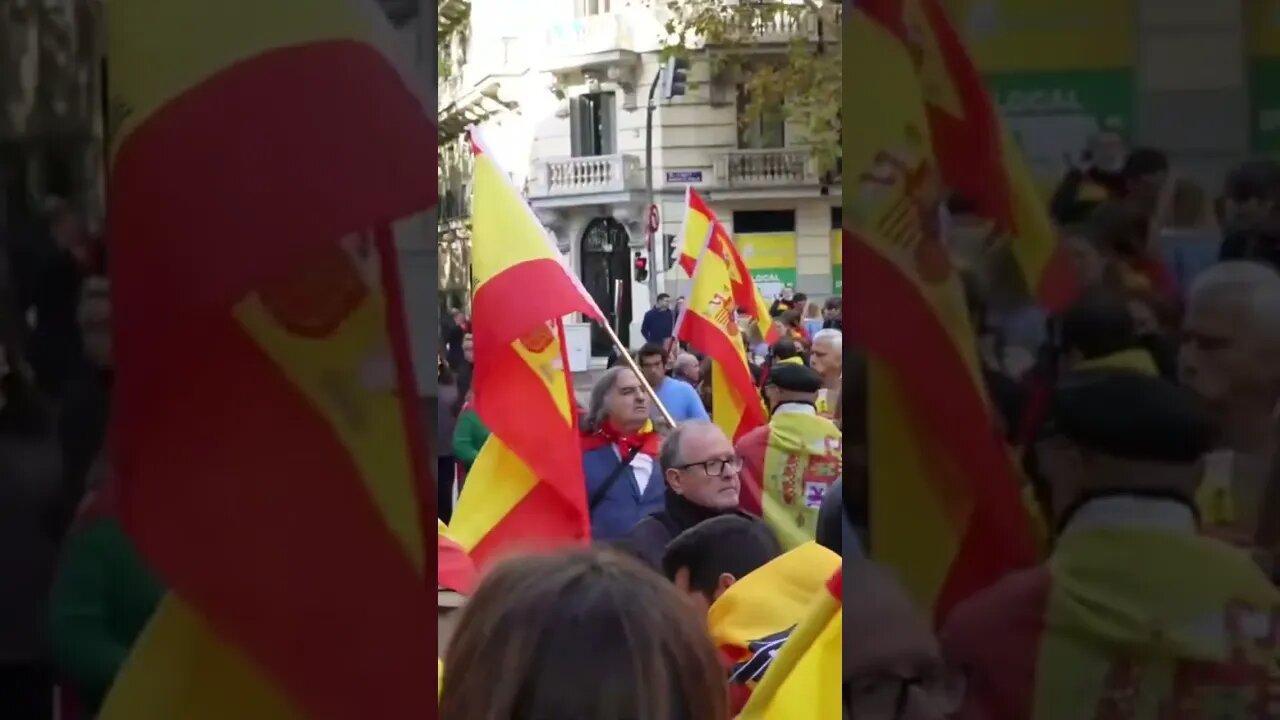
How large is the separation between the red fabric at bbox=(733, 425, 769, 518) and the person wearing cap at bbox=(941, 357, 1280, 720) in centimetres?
385

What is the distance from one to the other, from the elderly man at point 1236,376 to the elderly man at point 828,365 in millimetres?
5328

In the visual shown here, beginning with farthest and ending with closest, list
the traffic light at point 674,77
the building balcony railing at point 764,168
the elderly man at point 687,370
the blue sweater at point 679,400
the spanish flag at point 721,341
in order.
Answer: the building balcony railing at point 764,168 → the traffic light at point 674,77 → the elderly man at point 687,370 → the spanish flag at point 721,341 → the blue sweater at point 679,400

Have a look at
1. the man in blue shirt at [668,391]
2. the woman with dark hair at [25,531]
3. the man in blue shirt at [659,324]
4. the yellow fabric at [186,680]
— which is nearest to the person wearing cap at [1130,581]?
the yellow fabric at [186,680]

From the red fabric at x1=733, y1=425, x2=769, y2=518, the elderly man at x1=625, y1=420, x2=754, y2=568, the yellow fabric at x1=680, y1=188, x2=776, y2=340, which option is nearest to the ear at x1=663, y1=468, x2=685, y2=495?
the elderly man at x1=625, y1=420, x2=754, y2=568

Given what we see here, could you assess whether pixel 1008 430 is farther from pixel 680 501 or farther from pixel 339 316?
pixel 680 501

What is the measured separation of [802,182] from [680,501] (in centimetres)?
3051

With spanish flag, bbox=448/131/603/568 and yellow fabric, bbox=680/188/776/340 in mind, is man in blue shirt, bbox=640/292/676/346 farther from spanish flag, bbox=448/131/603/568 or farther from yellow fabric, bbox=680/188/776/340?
spanish flag, bbox=448/131/603/568

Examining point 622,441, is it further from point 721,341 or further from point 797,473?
point 721,341

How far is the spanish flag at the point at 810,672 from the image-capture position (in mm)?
2518

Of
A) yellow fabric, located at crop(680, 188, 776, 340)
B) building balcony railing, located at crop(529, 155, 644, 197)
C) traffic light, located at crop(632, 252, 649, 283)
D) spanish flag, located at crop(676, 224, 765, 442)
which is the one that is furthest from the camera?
building balcony railing, located at crop(529, 155, 644, 197)

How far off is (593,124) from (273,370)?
37258 millimetres

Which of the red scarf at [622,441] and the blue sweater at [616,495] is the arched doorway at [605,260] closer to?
the red scarf at [622,441]

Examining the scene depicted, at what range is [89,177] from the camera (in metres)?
1.71

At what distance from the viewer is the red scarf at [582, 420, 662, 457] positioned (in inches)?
246
